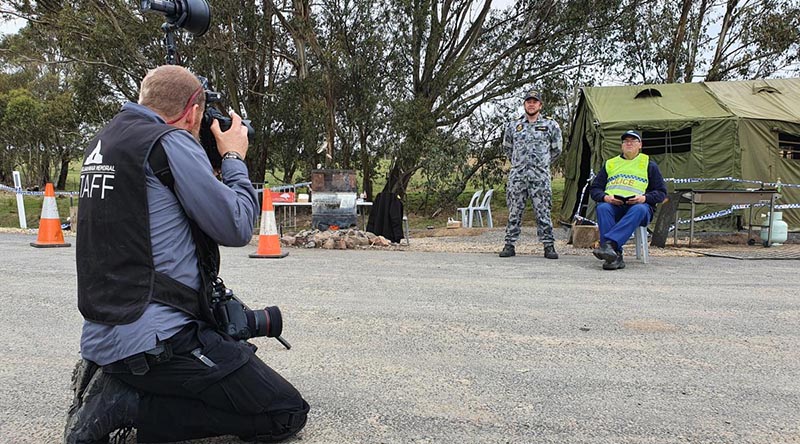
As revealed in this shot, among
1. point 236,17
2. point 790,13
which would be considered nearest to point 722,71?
point 790,13

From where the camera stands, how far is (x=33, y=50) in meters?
20.6

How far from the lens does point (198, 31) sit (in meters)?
3.16

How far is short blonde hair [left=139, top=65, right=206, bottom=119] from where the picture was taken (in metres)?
2.16

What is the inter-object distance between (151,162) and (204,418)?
0.93 m

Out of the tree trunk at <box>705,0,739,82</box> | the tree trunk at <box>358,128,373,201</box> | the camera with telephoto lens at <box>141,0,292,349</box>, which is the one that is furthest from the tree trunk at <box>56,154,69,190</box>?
the camera with telephoto lens at <box>141,0,292,349</box>

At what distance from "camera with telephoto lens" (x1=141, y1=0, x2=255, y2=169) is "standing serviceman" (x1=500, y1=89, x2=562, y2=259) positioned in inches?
199

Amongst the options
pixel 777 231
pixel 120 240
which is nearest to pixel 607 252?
pixel 777 231

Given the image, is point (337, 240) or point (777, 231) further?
point (777, 231)

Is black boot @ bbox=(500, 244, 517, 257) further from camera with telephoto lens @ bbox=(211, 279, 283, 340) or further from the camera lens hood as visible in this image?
camera with telephoto lens @ bbox=(211, 279, 283, 340)

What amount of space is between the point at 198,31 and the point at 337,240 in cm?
595

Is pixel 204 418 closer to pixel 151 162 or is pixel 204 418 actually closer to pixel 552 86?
pixel 151 162

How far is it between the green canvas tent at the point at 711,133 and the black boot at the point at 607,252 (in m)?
5.08

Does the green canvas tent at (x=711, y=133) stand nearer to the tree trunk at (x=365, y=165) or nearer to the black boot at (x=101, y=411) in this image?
the tree trunk at (x=365, y=165)

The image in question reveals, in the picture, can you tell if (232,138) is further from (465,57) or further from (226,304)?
(465,57)
